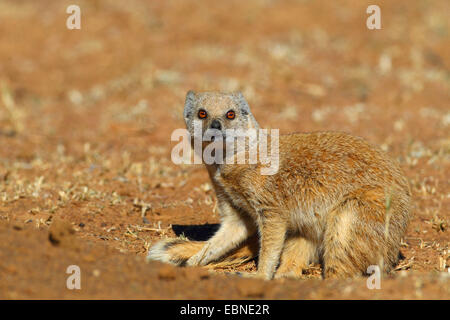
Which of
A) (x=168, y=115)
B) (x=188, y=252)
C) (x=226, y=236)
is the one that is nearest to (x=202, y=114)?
(x=226, y=236)

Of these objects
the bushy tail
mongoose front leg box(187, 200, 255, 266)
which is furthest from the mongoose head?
the bushy tail

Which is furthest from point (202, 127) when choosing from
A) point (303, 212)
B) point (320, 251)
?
point (320, 251)

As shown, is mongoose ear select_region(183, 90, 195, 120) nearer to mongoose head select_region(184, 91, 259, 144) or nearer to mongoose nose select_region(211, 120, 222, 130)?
mongoose head select_region(184, 91, 259, 144)

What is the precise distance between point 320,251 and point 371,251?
1.66 feet

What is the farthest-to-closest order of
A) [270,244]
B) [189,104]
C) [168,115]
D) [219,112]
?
[168,115], [189,104], [219,112], [270,244]

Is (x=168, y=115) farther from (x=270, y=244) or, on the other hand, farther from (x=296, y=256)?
(x=270, y=244)

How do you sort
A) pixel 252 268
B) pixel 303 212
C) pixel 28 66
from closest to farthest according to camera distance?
pixel 303 212 → pixel 252 268 → pixel 28 66

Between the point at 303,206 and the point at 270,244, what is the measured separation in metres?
0.39

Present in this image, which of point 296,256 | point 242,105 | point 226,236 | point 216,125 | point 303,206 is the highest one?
point 242,105

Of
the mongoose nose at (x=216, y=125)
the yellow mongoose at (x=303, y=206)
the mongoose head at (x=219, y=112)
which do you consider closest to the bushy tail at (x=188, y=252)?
the yellow mongoose at (x=303, y=206)

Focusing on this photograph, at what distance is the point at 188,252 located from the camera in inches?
193

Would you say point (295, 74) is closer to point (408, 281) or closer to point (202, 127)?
point (202, 127)

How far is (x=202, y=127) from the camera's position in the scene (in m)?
4.81

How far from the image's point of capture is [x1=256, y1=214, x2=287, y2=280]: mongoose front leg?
180 inches
